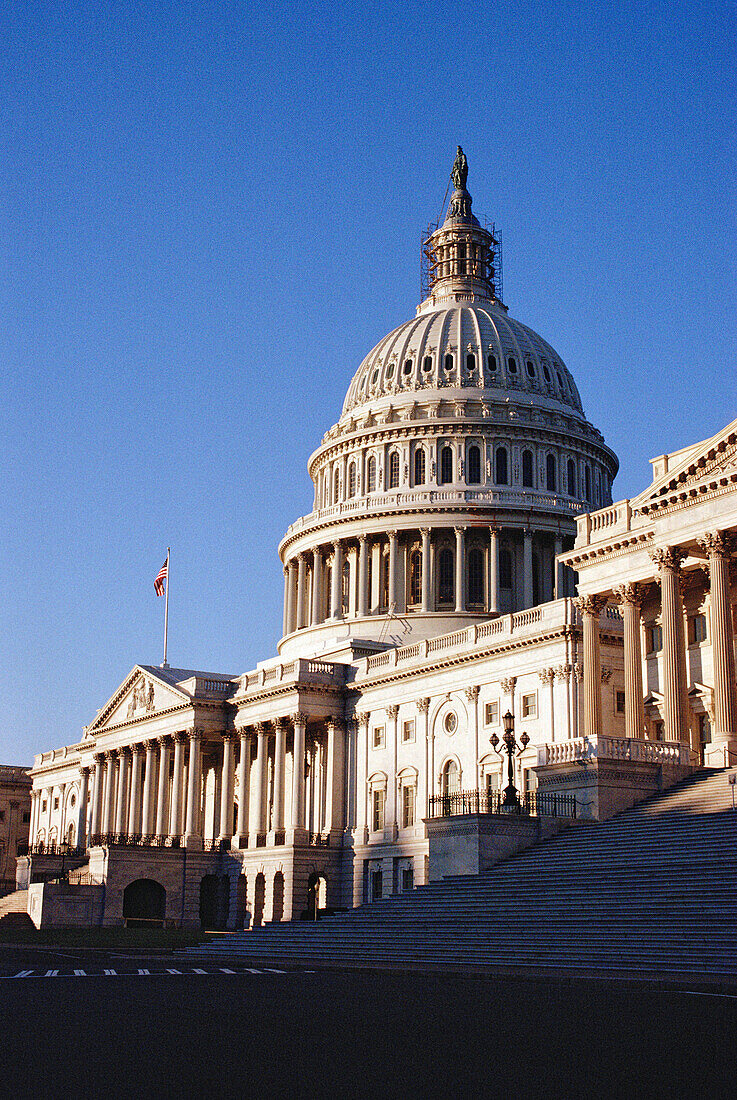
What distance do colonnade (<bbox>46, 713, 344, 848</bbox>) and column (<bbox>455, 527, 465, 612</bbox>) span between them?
1520cm

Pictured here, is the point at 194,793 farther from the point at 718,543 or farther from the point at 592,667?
the point at 718,543

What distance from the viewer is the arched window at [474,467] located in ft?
349

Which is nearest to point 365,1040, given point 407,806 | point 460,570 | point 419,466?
point 407,806

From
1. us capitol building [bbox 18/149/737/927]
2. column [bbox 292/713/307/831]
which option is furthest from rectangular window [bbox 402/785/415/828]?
column [bbox 292/713/307/831]

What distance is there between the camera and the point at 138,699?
10700cm

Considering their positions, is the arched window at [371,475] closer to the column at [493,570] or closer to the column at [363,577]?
the column at [363,577]

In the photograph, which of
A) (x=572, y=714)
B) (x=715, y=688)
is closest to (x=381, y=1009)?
(x=715, y=688)

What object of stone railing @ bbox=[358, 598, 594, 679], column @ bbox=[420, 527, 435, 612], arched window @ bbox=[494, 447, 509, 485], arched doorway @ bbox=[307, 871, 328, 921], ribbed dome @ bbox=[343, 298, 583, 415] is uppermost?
ribbed dome @ bbox=[343, 298, 583, 415]

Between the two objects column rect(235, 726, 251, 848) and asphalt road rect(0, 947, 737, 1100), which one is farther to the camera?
column rect(235, 726, 251, 848)

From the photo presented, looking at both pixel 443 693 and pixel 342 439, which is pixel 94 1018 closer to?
pixel 443 693

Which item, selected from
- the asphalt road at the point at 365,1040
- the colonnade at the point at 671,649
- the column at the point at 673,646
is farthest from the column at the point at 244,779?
the asphalt road at the point at 365,1040

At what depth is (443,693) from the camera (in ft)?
261

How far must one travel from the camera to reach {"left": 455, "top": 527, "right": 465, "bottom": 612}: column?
327 ft

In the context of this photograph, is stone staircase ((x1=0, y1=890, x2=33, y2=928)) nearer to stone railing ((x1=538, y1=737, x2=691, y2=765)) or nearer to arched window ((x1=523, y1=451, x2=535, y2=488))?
arched window ((x1=523, y1=451, x2=535, y2=488))
